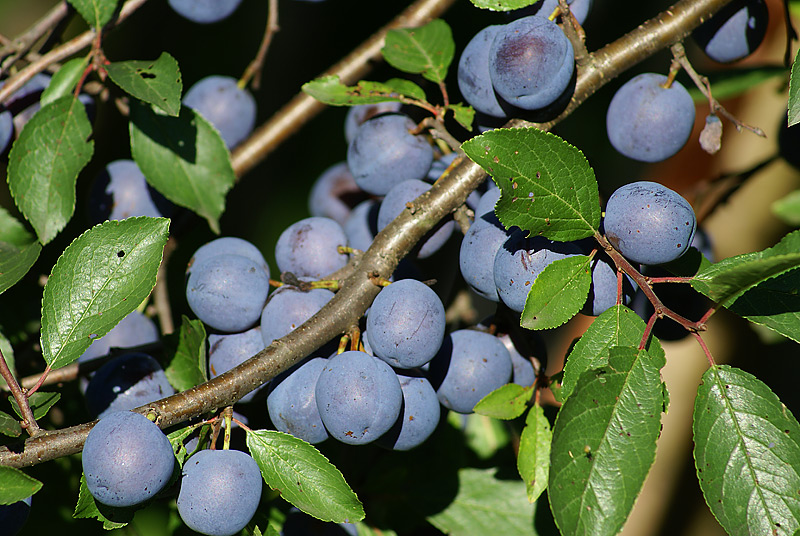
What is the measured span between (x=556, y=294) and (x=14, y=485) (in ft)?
1.74

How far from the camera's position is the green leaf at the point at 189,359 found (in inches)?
30.7

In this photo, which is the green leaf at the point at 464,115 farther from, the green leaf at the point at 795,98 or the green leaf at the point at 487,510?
the green leaf at the point at 487,510

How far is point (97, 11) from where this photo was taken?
0.92 metres

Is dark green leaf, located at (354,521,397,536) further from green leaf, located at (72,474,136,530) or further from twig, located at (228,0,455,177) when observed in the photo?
twig, located at (228,0,455,177)

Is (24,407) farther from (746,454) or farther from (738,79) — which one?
(738,79)

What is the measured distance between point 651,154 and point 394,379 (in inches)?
18.5

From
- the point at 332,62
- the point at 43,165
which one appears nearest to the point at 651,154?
the point at 43,165

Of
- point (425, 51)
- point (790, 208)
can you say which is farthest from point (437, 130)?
point (790, 208)

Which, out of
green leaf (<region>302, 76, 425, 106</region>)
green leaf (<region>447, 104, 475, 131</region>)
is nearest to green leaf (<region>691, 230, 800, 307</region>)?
green leaf (<region>447, 104, 475, 131</region>)

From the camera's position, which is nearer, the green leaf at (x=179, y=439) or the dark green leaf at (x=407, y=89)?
the green leaf at (x=179, y=439)

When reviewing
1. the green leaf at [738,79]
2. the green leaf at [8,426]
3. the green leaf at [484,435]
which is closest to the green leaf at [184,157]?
the green leaf at [8,426]

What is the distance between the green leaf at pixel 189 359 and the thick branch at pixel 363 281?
105 millimetres

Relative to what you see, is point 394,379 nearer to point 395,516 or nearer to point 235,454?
point 235,454

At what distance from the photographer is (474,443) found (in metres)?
1.25
